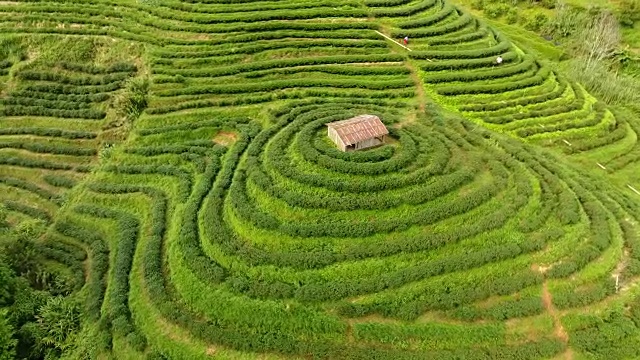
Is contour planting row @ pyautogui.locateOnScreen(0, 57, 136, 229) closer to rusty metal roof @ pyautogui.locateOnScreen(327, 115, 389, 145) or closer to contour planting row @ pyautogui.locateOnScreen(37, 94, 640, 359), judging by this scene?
contour planting row @ pyautogui.locateOnScreen(37, 94, 640, 359)

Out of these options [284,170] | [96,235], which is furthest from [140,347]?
[284,170]

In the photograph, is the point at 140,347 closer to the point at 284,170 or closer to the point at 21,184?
the point at 284,170

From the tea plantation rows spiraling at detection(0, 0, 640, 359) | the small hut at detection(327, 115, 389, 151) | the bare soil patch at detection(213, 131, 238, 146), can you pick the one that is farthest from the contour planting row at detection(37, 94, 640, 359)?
the bare soil patch at detection(213, 131, 238, 146)

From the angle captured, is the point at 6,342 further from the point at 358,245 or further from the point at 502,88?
the point at 502,88

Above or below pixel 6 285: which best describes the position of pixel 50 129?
above

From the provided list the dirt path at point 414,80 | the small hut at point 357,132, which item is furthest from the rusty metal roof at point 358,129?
the dirt path at point 414,80

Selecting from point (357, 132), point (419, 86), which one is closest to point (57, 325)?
point (357, 132)

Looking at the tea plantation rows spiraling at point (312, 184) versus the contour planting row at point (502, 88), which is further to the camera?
the contour planting row at point (502, 88)

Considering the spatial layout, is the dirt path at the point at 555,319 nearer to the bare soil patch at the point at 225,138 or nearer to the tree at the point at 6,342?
the bare soil patch at the point at 225,138
